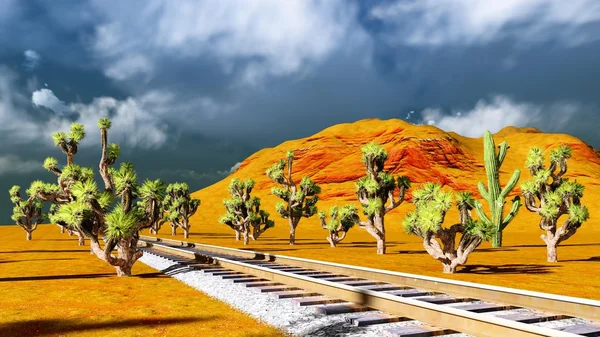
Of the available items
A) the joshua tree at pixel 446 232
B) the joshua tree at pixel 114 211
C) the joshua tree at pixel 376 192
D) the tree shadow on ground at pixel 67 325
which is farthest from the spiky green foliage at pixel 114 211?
the joshua tree at pixel 376 192

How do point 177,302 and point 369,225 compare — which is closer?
point 177,302

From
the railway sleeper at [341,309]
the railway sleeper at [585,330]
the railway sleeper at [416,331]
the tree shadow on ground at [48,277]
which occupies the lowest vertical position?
the tree shadow on ground at [48,277]

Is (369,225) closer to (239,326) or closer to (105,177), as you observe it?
(105,177)

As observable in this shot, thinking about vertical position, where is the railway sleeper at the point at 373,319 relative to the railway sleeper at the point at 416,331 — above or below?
below

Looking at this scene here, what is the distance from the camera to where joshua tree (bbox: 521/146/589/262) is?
26.0 metres

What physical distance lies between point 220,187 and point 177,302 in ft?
474

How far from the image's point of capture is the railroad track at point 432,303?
7.04 m

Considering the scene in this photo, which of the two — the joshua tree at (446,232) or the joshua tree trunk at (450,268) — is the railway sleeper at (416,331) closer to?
the joshua tree at (446,232)

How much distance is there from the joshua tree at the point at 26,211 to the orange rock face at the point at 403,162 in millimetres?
55612

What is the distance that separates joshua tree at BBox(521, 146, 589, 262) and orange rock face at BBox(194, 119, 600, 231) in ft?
214

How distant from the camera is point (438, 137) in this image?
135000mm

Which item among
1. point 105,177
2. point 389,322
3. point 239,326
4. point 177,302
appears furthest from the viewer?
point 105,177

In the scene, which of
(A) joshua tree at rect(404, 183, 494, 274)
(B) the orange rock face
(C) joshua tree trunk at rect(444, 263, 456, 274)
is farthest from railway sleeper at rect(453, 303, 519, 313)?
(B) the orange rock face

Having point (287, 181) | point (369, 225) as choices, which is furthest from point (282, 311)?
point (287, 181)
